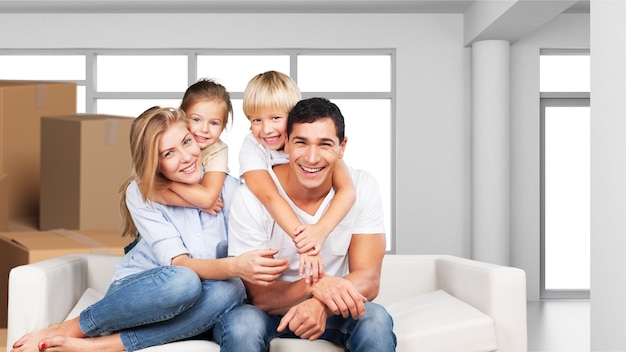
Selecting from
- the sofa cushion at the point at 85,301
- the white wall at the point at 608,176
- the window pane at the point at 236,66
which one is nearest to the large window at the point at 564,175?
the window pane at the point at 236,66

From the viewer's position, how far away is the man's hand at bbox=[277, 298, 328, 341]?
194cm

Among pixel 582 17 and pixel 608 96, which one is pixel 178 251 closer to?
pixel 608 96

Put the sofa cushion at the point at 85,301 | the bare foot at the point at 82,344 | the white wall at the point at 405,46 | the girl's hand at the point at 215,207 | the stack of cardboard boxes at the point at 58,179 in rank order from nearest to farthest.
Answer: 1. the bare foot at the point at 82,344
2. the girl's hand at the point at 215,207
3. the sofa cushion at the point at 85,301
4. the stack of cardboard boxes at the point at 58,179
5. the white wall at the point at 405,46

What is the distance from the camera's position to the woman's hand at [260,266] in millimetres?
1977

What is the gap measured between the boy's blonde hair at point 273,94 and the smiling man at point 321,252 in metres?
0.18

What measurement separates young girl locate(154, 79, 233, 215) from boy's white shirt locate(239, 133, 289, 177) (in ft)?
0.22

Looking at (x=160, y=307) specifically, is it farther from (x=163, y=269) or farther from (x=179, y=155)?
(x=179, y=155)

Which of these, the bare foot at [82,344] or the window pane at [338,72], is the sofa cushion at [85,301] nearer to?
the bare foot at [82,344]

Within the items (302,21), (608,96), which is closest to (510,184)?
(302,21)

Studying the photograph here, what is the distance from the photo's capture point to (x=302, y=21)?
21.9ft

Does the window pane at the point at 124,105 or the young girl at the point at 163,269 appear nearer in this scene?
the young girl at the point at 163,269

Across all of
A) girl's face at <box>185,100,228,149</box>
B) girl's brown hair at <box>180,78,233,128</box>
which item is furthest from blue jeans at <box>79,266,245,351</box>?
girl's brown hair at <box>180,78,233,128</box>

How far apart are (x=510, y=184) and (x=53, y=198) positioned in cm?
458

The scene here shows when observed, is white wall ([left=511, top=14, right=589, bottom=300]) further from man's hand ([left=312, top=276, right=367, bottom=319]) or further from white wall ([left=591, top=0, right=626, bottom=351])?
man's hand ([left=312, top=276, right=367, bottom=319])
